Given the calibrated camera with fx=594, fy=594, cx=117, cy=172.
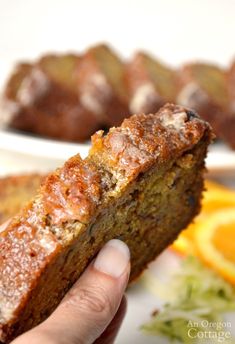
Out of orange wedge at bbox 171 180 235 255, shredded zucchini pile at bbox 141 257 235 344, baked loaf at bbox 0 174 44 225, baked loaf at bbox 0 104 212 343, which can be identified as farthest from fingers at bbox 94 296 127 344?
baked loaf at bbox 0 174 44 225

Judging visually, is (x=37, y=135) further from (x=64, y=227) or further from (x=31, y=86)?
(x=64, y=227)

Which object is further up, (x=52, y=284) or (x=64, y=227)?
(x=64, y=227)

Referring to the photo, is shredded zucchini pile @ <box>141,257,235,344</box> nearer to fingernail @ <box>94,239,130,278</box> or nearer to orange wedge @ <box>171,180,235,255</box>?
orange wedge @ <box>171,180,235,255</box>

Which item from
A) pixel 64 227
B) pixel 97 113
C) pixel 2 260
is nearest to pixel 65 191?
pixel 64 227

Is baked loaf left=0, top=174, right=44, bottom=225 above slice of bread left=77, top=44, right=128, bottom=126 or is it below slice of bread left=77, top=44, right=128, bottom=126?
below

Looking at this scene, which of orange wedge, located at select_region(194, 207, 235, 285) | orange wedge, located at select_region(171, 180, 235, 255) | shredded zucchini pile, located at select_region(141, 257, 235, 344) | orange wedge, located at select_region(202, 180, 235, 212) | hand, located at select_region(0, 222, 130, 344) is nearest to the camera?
hand, located at select_region(0, 222, 130, 344)

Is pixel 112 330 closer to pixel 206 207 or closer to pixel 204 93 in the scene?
pixel 206 207
